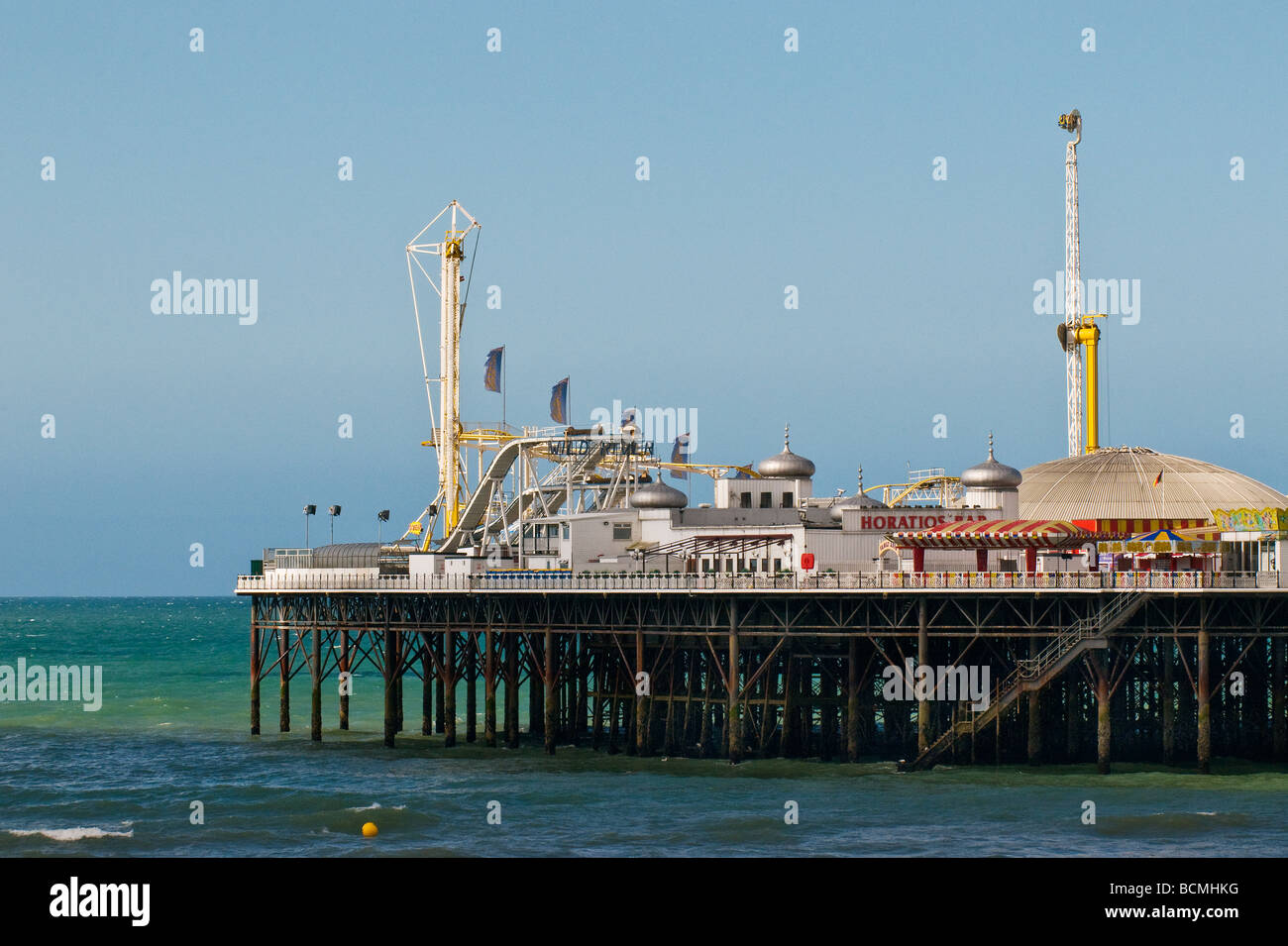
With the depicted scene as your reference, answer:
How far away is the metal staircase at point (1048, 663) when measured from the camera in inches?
2884

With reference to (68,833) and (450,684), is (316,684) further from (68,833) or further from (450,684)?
(68,833)


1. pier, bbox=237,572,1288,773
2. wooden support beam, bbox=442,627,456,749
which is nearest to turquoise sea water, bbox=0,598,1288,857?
wooden support beam, bbox=442,627,456,749

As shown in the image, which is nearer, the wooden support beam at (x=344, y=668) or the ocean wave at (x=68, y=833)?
the ocean wave at (x=68, y=833)

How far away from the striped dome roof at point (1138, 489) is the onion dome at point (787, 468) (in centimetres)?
1447

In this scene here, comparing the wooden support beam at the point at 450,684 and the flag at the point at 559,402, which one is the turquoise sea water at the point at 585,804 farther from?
the flag at the point at 559,402

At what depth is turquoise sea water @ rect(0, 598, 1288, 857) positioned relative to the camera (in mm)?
61875

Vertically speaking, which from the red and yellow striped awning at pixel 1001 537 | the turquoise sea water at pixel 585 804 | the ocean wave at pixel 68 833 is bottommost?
the ocean wave at pixel 68 833

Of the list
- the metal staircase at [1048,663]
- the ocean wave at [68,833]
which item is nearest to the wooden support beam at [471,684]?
the metal staircase at [1048,663]

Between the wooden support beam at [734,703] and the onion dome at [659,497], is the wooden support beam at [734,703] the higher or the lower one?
the lower one

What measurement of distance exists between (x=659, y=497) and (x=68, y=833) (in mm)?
32897

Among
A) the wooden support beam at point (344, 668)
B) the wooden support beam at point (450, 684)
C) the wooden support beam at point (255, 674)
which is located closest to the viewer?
the wooden support beam at point (450, 684)

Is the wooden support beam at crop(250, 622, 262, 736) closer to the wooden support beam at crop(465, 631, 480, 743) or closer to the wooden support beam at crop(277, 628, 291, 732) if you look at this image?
the wooden support beam at crop(277, 628, 291, 732)

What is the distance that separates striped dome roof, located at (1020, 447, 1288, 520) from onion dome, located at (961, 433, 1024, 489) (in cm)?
1042
